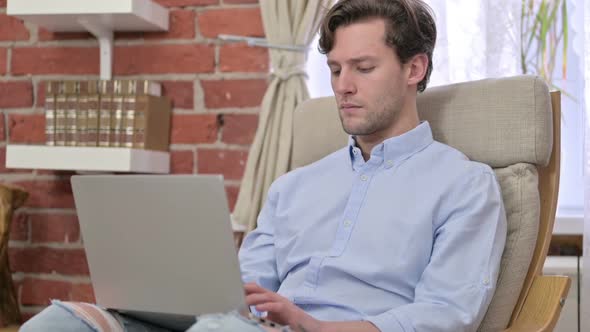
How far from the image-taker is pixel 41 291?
2254 mm

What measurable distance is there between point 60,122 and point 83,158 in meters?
0.13

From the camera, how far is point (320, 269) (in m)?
1.38

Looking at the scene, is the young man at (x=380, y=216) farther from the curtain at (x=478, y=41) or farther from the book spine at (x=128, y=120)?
the book spine at (x=128, y=120)

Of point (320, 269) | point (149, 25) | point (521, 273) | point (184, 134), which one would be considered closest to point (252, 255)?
point (320, 269)

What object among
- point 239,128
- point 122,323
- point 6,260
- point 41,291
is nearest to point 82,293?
point 41,291

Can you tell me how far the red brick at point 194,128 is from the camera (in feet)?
7.07

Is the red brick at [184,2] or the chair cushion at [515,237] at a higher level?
the red brick at [184,2]

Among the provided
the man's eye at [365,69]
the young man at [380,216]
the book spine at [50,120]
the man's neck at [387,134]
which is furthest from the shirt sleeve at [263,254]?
the book spine at [50,120]

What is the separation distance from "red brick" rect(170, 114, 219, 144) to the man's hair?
0.70 meters

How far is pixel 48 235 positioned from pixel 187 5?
2.53ft

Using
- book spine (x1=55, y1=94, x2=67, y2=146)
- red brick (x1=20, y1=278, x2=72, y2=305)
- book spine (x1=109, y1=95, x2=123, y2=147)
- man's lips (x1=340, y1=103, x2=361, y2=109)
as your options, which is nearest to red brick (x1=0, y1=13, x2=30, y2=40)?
book spine (x1=55, y1=94, x2=67, y2=146)

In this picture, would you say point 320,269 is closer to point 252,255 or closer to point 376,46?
point 252,255

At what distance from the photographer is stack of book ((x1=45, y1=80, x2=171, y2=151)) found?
205cm

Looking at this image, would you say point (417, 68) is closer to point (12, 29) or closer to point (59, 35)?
point (59, 35)
